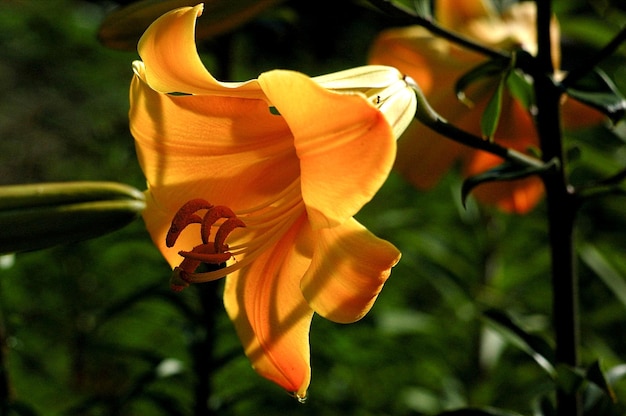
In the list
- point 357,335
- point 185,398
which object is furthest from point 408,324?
point 185,398

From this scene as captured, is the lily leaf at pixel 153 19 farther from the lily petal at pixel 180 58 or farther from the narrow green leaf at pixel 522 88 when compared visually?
the narrow green leaf at pixel 522 88

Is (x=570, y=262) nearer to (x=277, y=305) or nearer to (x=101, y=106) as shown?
(x=277, y=305)

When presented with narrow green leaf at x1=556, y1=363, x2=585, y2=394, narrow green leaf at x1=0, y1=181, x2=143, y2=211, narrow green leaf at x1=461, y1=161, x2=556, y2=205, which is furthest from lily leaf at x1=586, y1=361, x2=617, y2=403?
narrow green leaf at x1=0, y1=181, x2=143, y2=211

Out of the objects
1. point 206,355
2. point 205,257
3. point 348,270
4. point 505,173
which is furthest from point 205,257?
point 206,355

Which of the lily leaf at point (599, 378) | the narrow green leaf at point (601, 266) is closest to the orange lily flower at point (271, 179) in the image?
the lily leaf at point (599, 378)

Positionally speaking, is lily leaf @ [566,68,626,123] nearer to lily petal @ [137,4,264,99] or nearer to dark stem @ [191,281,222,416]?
lily petal @ [137,4,264,99]

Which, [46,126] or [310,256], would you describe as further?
[46,126]

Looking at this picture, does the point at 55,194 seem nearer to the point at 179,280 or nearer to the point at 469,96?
the point at 179,280
